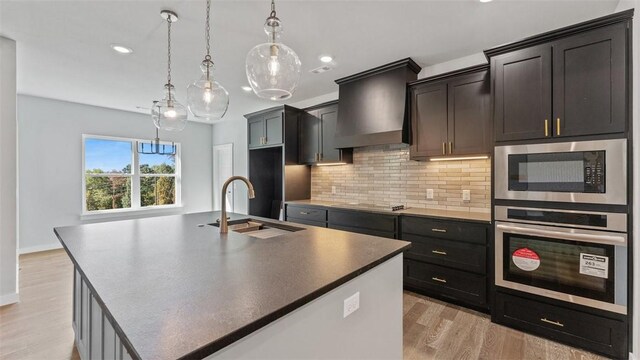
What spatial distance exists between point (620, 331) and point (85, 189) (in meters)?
7.25

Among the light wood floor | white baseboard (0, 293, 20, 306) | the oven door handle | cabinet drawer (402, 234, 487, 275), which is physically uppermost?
the oven door handle

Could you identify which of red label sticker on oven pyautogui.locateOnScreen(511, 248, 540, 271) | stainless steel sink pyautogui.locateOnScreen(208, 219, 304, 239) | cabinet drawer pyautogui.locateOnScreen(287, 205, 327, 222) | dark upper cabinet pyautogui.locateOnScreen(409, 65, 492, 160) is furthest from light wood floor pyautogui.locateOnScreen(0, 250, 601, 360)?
dark upper cabinet pyautogui.locateOnScreen(409, 65, 492, 160)

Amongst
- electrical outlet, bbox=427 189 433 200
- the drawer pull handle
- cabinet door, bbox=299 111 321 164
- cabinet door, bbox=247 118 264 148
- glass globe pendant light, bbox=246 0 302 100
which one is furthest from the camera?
cabinet door, bbox=247 118 264 148

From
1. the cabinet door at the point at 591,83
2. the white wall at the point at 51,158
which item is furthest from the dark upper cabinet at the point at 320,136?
the white wall at the point at 51,158

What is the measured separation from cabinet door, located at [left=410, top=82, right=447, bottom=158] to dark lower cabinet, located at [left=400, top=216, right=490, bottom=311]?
31.9 inches

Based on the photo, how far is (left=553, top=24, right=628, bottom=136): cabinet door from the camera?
1.97m

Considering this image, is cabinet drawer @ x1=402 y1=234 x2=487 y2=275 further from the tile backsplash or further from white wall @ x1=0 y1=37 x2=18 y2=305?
white wall @ x1=0 y1=37 x2=18 y2=305

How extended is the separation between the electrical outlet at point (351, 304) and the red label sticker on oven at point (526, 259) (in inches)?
72.7

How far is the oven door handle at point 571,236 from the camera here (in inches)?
77.5

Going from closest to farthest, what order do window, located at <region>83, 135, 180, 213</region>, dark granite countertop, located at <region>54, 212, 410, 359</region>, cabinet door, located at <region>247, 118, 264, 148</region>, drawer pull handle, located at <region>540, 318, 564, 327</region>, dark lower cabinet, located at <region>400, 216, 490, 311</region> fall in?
dark granite countertop, located at <region>54, 212, 410, 359</region> < drawer pull handle, located at <region>540, 318, 564, 327</region> < dark lower cabinet, located at <region>400, 216, 490, 311</region> < cabinet door, located at <region>247, 118, 264, 148</region> < window, located at <region>83, 135, 180, 213</region>

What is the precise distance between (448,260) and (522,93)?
1.65 metres

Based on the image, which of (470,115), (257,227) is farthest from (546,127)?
(257,227)

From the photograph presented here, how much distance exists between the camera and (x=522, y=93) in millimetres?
2355

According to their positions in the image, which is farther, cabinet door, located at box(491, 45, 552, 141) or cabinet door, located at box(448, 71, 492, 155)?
cabinet door, located at box(448, 71, 492, 155)
